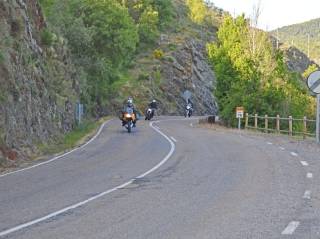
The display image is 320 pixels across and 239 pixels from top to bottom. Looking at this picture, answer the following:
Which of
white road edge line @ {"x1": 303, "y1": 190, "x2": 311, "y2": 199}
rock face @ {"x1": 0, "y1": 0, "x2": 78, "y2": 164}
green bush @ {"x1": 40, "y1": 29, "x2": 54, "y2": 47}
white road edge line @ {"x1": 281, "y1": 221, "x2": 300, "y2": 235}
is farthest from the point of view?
green bush @ {"x1": 40, "y1": 29, "x2": 54, "y2": 47}

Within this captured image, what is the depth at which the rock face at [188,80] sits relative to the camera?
78812mm

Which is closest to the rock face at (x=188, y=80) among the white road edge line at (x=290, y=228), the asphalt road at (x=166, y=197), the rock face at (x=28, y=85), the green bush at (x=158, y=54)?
the green bush at (x=158, y=54)

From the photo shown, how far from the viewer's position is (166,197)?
11781 millimetres

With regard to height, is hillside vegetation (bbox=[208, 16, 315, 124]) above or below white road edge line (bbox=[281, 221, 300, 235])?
above

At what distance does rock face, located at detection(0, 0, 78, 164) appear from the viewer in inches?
869

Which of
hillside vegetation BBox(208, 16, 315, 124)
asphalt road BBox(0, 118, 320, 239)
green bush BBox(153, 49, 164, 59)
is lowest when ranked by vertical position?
asphalt road BBox(0, 118, 320, 239)

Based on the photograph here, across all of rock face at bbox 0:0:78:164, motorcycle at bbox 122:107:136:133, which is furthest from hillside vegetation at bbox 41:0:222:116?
motorcycle at bbox 122:107:136:133

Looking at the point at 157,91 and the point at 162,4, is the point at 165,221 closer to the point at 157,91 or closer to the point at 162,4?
the point at 157,91

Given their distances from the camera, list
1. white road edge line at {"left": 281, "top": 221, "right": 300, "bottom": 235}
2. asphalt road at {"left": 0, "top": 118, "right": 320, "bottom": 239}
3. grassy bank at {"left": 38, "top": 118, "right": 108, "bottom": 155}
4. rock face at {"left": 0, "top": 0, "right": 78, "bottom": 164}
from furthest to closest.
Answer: grassy bank at {"left": 38, "top": 118, "right": 108, "bottom": 155}, rock face at {"left": 0, "top": 0, "right": 78, "bottom": 164}, asphalt road at {"left": 0, "top": 118, "right": 320, "bottom": 239}, white road edge line at {"left": 281, "top": 221, "right": 300, "bottom": 235}

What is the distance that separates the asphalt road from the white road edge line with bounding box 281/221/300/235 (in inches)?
0.6

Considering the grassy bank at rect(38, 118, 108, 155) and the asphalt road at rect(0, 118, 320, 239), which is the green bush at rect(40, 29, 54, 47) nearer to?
the grassy bank at rect(38, 118, 108, 155)

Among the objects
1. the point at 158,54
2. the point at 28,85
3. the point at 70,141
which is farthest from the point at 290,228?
the point at 158,54

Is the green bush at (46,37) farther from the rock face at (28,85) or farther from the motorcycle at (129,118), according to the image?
the motorcycle at (129,118)

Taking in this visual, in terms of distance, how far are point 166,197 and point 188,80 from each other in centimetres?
7183
